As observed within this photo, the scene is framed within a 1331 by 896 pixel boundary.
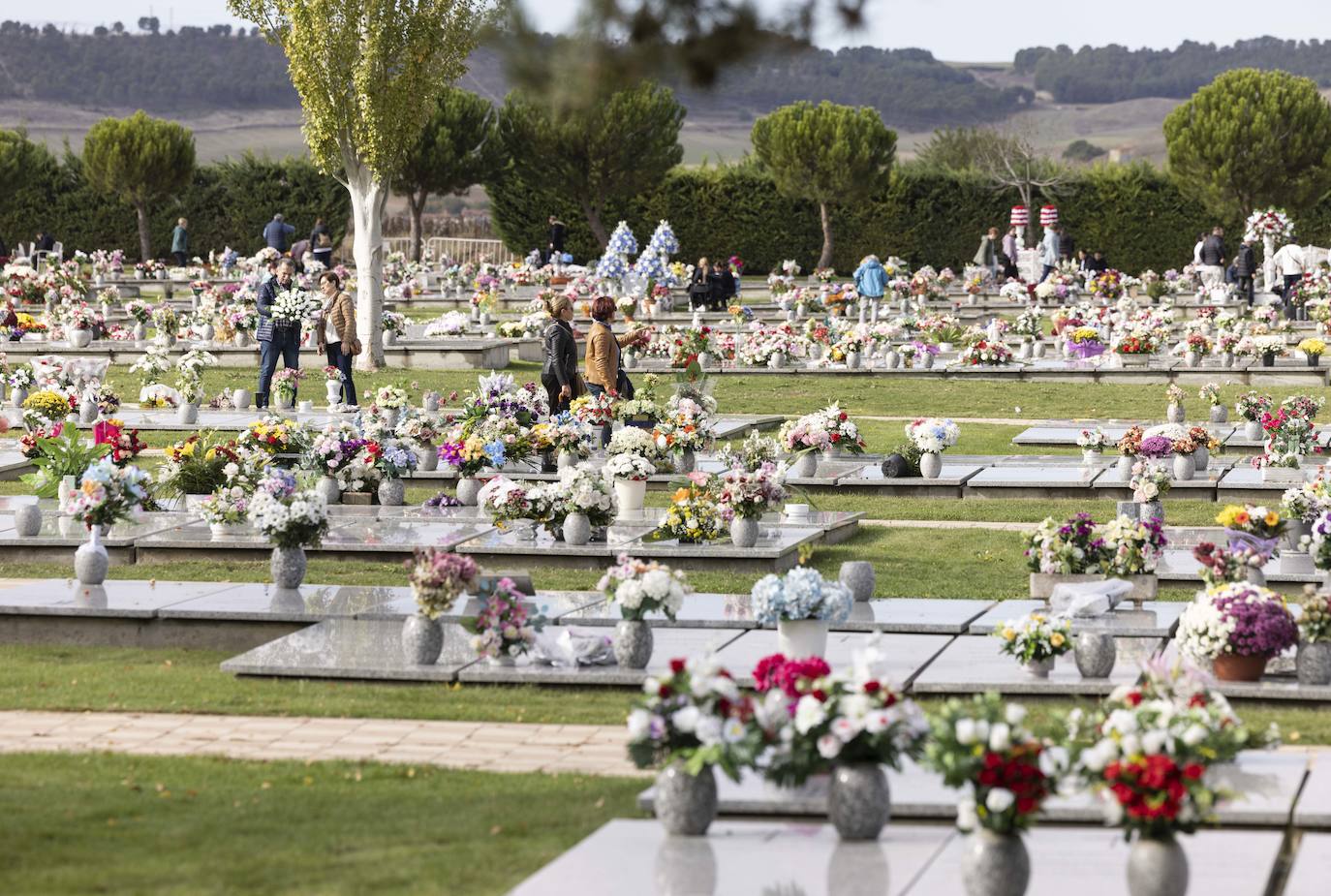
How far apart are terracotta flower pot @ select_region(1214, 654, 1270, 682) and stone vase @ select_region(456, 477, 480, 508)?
7.91m

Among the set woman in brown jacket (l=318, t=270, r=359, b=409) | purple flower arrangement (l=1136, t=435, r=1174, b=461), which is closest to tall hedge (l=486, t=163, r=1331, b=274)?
woman in brown jacket (l=318, t=270, r=359, b=409)

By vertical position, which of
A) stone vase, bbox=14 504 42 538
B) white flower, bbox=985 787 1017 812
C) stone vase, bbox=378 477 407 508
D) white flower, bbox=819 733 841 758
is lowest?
stone vase, bbox=378 477 407 508

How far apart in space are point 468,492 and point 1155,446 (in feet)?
18.8

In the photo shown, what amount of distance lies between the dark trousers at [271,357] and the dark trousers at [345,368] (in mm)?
407

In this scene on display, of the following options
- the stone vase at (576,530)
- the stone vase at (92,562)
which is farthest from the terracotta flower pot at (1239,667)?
the stone vase at (92,562)

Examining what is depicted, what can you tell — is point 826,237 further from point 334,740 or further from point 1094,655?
point 334,740

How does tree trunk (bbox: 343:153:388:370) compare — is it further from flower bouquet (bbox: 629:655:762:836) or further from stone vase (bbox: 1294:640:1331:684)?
flower bouquet (bbox: 629:655:762:836)

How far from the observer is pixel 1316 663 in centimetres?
998

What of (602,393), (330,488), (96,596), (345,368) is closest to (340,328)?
(345,368)

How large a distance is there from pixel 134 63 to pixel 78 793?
18811 cm

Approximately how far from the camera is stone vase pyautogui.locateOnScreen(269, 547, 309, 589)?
12867 mm

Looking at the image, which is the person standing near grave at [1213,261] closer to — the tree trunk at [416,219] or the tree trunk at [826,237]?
the tree trunk at [826,237]

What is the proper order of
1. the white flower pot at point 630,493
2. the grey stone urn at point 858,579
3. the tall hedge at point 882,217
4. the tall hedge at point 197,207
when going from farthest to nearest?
the tall hedge at point 197,207 → the tall hedge at point 882,217 → the white flower pot at point 630,493 → the grey stone urn at point 858,579

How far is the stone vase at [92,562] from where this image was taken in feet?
42.8
